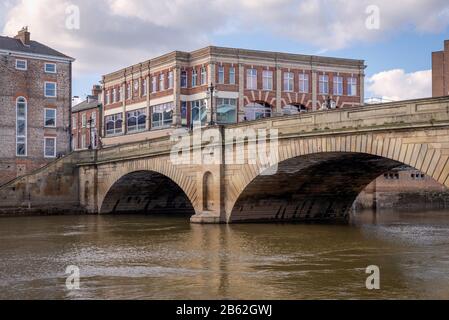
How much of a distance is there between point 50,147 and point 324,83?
2625 centimetres

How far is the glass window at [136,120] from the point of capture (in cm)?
6653

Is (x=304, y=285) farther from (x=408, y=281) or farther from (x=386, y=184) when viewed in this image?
(x=386, y=184)

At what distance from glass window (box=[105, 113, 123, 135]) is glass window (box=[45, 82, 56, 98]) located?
1140cm

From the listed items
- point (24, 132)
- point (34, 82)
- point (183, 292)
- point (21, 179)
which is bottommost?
point (183, 292)

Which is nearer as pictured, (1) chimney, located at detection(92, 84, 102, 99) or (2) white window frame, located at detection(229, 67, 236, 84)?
(2) white window frame, located at detection(229, 67, 236, 84)

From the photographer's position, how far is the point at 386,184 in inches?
2687

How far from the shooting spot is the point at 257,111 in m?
62.6

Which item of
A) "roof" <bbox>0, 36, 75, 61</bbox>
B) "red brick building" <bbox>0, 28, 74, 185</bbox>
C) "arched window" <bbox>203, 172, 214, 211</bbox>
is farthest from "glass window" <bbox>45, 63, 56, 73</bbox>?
"arched window" <bbox>203, 172, 214, 211</bbox>

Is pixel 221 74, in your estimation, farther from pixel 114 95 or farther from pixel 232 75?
pixel 114 95

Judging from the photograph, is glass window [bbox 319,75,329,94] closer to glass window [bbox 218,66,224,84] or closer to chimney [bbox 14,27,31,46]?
glass window [bbox 218,66,224,84]

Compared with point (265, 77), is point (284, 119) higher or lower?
lower

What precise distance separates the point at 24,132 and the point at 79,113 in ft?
92.9

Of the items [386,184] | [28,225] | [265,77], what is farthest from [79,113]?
[28,225]

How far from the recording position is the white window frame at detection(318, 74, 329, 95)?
64312mm
